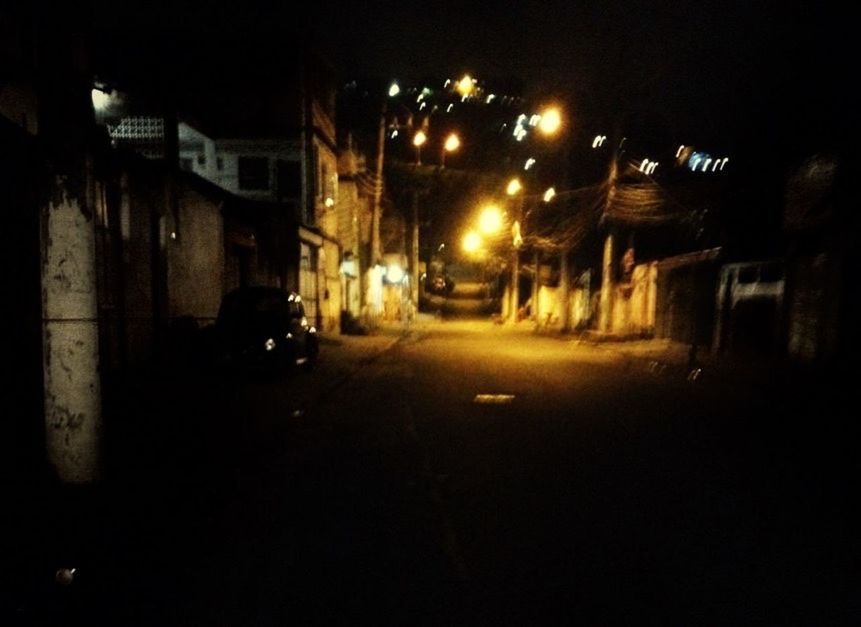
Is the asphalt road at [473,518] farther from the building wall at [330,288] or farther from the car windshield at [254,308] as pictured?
the building wall at [330,288]

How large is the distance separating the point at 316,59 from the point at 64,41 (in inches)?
934

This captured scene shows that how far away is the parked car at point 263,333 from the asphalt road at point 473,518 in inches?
91.8

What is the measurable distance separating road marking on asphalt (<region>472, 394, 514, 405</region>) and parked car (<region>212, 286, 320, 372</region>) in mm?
4643

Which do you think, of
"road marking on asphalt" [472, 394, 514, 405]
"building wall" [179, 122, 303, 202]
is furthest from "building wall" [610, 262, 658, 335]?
"building wall" [179, 122, 303, 202]

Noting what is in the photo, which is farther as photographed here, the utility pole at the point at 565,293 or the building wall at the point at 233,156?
the utility pole at the point at 565,293

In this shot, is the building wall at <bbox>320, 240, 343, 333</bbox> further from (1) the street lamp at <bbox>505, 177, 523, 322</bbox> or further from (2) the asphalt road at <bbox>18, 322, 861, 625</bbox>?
(2) the asphalt road at <bbox>18, 322, 861, 625</bbox>

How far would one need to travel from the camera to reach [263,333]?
41.2ft

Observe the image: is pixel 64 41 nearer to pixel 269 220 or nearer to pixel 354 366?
pixel 354 366

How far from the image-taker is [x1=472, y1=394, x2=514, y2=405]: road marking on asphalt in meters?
10.8

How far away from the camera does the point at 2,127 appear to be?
17.3ft

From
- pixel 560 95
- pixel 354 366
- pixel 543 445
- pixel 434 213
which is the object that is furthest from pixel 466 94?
pixel 543 445

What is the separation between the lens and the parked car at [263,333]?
12.2 metres

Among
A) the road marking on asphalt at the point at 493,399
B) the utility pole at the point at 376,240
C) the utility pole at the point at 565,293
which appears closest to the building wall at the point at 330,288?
the utility pole at the point at 376,240

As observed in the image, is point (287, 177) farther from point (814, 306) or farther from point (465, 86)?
point (465, 86)
